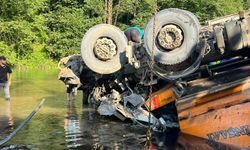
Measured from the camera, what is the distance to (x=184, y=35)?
8.34m

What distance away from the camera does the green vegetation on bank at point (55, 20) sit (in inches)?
1516

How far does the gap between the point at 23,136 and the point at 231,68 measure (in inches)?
174

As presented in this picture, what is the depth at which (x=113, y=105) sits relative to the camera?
31.0ft

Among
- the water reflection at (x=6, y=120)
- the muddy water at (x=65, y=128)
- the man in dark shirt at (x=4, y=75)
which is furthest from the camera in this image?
the man in dark shirt at (x=4, y=75)

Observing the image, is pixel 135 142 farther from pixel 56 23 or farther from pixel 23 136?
pixel 56 23

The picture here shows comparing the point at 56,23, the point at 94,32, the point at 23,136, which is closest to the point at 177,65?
the point at 94,32

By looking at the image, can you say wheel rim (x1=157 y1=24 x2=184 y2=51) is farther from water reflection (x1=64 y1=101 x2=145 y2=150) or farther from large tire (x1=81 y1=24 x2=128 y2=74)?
water reflection (x1=64 y1=101 x2=145 y2=150)

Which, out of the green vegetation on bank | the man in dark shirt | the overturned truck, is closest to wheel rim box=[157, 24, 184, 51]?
the overturned truck

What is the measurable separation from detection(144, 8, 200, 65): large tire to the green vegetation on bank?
87.6 feet

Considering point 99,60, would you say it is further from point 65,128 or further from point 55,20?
point 55,20

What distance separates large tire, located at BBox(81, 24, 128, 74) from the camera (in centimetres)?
927

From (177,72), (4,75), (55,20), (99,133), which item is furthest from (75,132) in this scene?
(55,20)

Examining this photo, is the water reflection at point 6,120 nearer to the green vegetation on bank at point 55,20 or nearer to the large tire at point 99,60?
the large tire at point 99,60

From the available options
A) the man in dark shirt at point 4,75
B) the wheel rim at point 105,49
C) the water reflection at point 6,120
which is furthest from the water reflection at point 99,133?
the man in dark shirt at point 4,75
